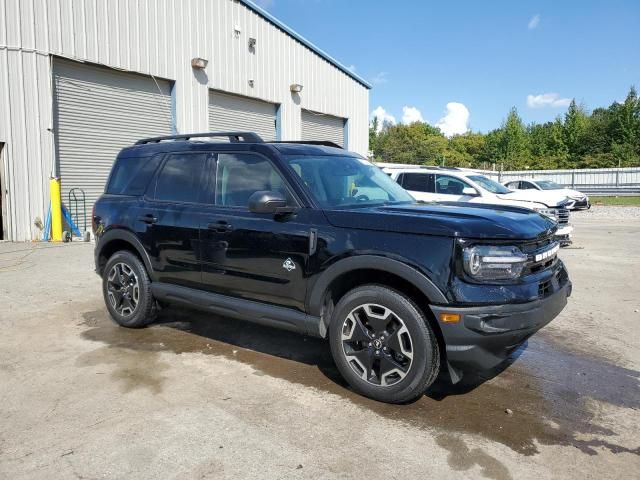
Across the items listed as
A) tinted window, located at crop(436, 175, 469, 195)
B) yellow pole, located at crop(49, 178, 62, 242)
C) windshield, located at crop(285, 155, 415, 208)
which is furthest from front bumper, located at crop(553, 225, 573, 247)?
yellow pole, located at crop(49, 178, 62, 242)

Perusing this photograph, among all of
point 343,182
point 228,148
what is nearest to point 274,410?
point 343,182

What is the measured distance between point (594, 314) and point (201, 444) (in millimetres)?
5118

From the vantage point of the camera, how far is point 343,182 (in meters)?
4.59

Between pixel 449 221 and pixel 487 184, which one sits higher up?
pixel 487 184

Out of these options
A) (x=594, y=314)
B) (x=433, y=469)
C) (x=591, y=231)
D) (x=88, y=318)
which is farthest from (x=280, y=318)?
(x=591, y=231)

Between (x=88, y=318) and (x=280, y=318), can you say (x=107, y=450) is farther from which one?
(x=88, y=318)

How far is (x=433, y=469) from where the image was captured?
2922 millimetres

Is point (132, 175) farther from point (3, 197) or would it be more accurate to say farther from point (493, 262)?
point (3, 197)

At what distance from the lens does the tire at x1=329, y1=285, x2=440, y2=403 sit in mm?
3545

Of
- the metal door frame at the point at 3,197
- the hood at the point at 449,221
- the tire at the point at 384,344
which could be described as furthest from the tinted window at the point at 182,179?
the metal door frame at the point at 3,197

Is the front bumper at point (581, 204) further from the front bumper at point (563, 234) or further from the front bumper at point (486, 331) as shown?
the front bumper at point (486, 331)

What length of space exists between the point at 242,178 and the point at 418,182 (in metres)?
8.59

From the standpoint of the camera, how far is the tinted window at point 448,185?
490 inches

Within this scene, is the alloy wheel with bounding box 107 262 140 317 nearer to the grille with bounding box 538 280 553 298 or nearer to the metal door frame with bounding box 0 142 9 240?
the grille with bounding box 538 280 553 298
